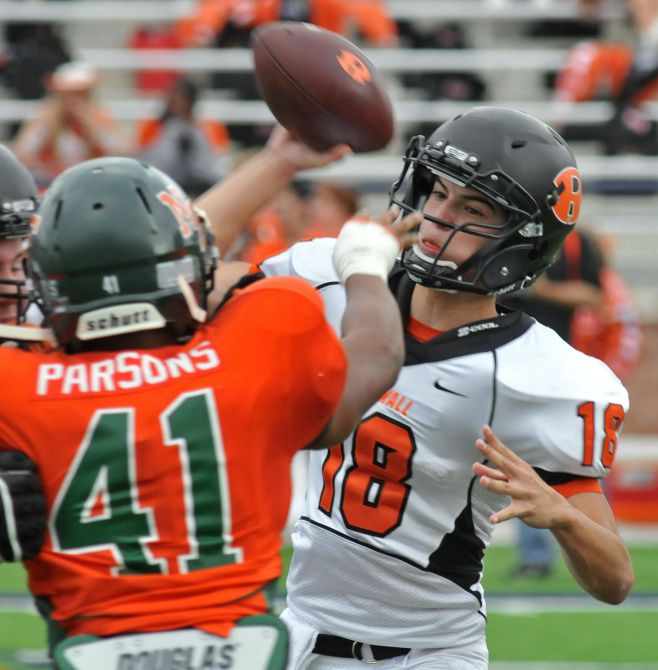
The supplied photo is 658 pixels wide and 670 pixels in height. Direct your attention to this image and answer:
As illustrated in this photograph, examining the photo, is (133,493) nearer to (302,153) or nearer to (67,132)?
(302,153)

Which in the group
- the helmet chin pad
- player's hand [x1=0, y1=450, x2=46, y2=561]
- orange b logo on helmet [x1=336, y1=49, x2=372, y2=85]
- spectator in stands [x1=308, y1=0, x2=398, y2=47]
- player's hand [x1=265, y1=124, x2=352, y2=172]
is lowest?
spectator in stands [x1=308, y1=0, x2=398, y2=47]

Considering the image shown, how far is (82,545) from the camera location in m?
2.30

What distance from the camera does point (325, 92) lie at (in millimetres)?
3199

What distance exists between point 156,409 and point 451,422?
949 millimetres

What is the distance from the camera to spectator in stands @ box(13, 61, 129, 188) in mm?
9086

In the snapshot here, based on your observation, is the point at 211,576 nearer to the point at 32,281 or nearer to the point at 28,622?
the point at 32,281

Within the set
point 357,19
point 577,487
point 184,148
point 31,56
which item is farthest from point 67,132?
point 577,487

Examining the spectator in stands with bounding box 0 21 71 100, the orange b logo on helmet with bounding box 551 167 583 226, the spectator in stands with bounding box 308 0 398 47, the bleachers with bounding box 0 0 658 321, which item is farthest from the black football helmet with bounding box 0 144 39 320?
the spectator in stands with bounding box 0 21 71 100

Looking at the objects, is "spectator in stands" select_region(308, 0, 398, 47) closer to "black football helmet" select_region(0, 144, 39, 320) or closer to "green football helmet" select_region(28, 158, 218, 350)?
"black football helmet" select_region(0, 144, 39, 320)

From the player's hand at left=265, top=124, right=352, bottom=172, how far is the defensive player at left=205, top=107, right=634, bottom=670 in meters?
0.02

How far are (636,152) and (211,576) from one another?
29.1 feet

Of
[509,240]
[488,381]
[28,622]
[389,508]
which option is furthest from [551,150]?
[28,622]

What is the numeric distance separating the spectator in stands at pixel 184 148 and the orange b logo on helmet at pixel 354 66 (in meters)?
5.44

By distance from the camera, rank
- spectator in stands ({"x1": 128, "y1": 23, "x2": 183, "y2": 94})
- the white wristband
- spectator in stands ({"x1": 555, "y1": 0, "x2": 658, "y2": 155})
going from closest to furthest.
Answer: the white wristband → spectator in stands ({"x1": 555, "y1": 0, "x2": 658, "y2": 155}) → spectator in stands ({"x1": 128, "y1": 23, "x2": 183, "y2": 94})
